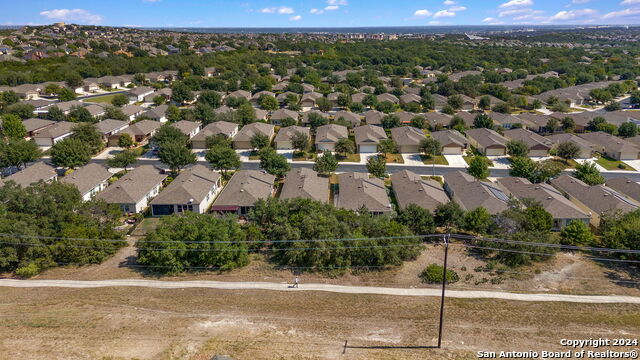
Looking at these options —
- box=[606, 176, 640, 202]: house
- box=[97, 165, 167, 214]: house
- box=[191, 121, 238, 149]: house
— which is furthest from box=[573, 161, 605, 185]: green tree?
box=[97, 165, 167, 214]: house

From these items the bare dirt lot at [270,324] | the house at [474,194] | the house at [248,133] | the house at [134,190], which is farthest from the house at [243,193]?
the house at [474,194]

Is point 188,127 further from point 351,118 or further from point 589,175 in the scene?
point 589,175

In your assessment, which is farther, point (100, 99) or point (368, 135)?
point (100, 99)

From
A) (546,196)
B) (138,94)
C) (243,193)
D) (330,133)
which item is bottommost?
(546,196)

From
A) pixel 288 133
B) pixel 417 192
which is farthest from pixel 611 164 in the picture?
pixel 288 133

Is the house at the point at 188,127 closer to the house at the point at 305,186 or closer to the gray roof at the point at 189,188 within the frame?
the gray roof at the point at 189,188

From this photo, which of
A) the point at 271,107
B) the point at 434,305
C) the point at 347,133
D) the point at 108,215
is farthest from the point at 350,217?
the point at 271,107

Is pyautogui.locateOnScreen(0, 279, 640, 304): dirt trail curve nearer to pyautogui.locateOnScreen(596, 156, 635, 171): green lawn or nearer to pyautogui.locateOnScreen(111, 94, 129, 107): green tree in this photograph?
pyautogui.locateOnScreen(596, 156, 635, 171): green lawn
